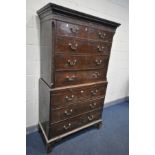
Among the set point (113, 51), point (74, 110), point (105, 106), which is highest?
point (113, 51)

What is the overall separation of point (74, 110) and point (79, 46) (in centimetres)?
77

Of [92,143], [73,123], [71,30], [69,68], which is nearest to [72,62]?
[69,68]

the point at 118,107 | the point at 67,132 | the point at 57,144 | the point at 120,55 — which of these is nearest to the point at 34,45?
the point at 67,132

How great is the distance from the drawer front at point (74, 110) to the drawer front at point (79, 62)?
0.47m

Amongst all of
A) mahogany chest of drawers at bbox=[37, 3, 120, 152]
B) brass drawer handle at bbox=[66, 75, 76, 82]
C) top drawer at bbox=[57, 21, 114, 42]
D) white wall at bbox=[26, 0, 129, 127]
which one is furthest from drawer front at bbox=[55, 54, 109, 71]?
white wall at bbox=[26, 0, 129, 127]

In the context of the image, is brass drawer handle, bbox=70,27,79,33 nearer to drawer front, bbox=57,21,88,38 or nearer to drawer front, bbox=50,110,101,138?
drawer front, bbox=57,21,88,38

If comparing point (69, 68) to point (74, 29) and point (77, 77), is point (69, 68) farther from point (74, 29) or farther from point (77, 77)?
point (74, 29)

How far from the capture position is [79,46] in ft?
5.21

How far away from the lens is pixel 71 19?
1.43m

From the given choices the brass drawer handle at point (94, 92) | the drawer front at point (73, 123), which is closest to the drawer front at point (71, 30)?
the brass drawer handle at point (94, 92)

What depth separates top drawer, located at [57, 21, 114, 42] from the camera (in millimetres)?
1399

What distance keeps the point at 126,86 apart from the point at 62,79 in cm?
222

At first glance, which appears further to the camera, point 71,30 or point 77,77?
point 77,77

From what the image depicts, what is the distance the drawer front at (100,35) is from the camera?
5.47 ft
